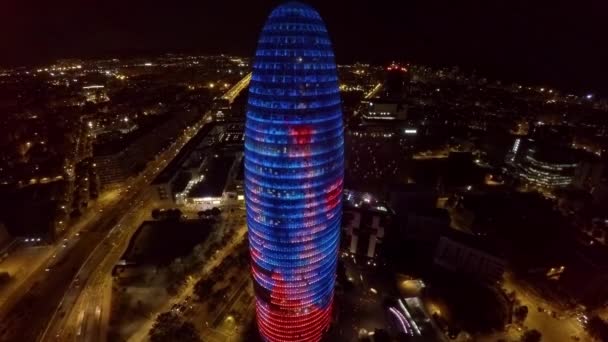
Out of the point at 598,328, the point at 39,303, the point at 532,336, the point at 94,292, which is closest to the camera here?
the point at 532,336

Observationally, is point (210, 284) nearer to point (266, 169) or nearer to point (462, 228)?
point (266, 169)

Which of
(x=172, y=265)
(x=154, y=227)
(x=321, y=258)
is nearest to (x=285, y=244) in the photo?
(x=321, y=258)

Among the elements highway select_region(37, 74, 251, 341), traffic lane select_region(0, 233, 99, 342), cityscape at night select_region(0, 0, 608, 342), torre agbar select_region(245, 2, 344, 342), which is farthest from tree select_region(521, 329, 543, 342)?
traffic lane select_region(0, 233, 99, 342)

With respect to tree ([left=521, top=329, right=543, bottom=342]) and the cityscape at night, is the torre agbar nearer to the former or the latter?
the cityscape at night

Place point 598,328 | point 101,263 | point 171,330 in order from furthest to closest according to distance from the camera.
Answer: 1. point 101,263
2. point 598,328
3. point 171,330

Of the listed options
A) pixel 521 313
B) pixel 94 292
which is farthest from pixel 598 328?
pixel 94 292

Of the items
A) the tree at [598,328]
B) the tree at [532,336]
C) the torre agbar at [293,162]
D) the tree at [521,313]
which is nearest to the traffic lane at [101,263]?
the torre agbar at [293,162]

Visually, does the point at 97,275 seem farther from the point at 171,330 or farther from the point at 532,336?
the point at 532,336
